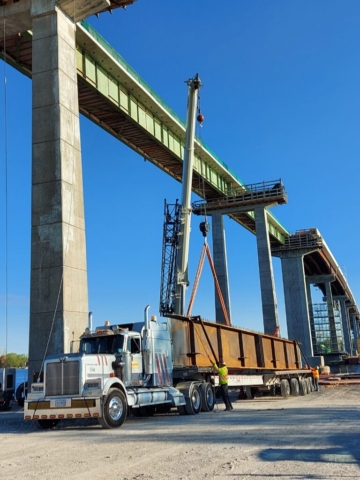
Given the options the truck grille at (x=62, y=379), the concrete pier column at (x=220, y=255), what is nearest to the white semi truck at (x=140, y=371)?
the truck grille at (x=62, y=379)

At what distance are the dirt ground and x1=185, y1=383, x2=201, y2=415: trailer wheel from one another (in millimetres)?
2738

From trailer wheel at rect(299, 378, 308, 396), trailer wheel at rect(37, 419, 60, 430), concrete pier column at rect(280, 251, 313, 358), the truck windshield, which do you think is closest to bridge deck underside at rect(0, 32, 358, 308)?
trailer wheel at rect(299, 378, 308, 396)

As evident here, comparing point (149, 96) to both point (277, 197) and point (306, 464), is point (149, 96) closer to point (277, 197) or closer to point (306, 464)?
point (277, 197)

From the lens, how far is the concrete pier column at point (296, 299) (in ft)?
182

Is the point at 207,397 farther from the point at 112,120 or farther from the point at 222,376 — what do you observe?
the point at 112,120

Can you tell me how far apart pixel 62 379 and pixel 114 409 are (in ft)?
4.87

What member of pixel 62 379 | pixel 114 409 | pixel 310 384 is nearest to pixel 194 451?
pixel 114 409

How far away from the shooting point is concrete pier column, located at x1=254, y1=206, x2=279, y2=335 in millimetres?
41500

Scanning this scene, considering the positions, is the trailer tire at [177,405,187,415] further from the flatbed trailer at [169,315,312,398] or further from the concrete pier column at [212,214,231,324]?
the concrete pier column at [212,214,231,324]

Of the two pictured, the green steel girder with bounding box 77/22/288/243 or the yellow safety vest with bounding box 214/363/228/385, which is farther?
the green steel girder with bounding box 77/22/288/243

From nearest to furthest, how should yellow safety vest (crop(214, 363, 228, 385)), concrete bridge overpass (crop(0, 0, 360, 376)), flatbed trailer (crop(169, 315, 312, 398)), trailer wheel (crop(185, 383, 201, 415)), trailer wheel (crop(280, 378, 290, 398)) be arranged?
trailer wheel (crop(185, 383, 201, 415)), flatbed trailer (crop(169, 315, 312, 398)), yellow safety vest (crop(214, 363, 228, 385)), concrete bridge overpass (crop(0, 0, 360, 376)), trailer wheel (crop(280, 378, 290, 398))

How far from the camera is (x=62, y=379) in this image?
12.6m

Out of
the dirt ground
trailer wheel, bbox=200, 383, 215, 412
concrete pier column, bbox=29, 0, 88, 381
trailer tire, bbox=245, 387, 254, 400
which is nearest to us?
the dirt ground

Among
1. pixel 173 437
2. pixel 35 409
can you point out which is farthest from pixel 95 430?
pixel 173 437
